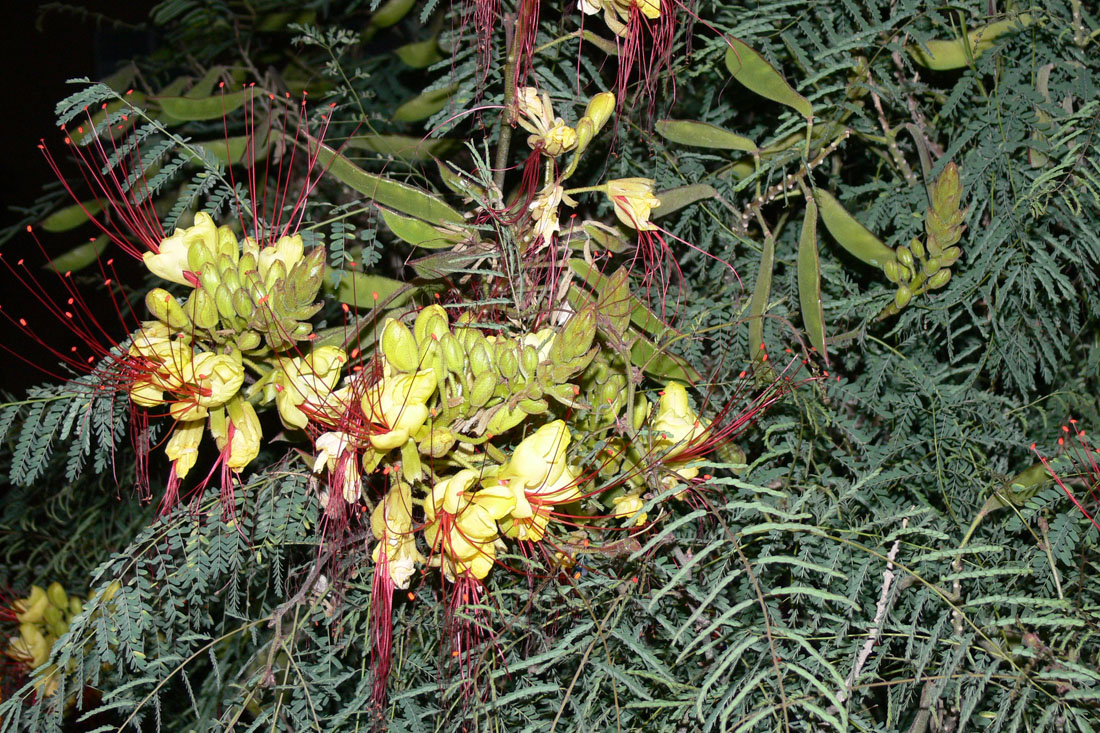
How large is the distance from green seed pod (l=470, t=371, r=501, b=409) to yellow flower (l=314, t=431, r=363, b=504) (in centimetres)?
8

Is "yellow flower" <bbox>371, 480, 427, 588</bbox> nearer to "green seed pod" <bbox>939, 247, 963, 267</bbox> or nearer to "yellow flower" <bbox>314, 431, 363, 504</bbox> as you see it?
"yellow flower" <bbox>314, 431, 363, 504</bbox>

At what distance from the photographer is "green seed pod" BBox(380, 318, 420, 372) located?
1.69ft

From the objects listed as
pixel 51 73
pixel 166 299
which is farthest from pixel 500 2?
pixel 51 73

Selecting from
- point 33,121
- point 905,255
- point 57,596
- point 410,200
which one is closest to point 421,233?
point 410,200

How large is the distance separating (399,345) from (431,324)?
3 cm

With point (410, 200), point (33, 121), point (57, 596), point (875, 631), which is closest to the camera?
point (875, 631)

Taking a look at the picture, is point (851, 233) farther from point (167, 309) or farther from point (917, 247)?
point (167, 309)

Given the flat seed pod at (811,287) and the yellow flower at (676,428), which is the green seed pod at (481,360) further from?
the flat seed pod at (811,287)

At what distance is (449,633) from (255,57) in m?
0.84

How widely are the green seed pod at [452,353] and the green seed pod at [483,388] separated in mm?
12

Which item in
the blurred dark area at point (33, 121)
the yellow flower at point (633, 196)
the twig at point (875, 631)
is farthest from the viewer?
the blurred dark area at point (33, 121)

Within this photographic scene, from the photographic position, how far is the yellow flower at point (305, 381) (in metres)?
0.55

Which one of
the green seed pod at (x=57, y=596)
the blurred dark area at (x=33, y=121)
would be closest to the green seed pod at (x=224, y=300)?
the green seed pod at (x=57, y=596)

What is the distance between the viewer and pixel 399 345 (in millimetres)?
516
